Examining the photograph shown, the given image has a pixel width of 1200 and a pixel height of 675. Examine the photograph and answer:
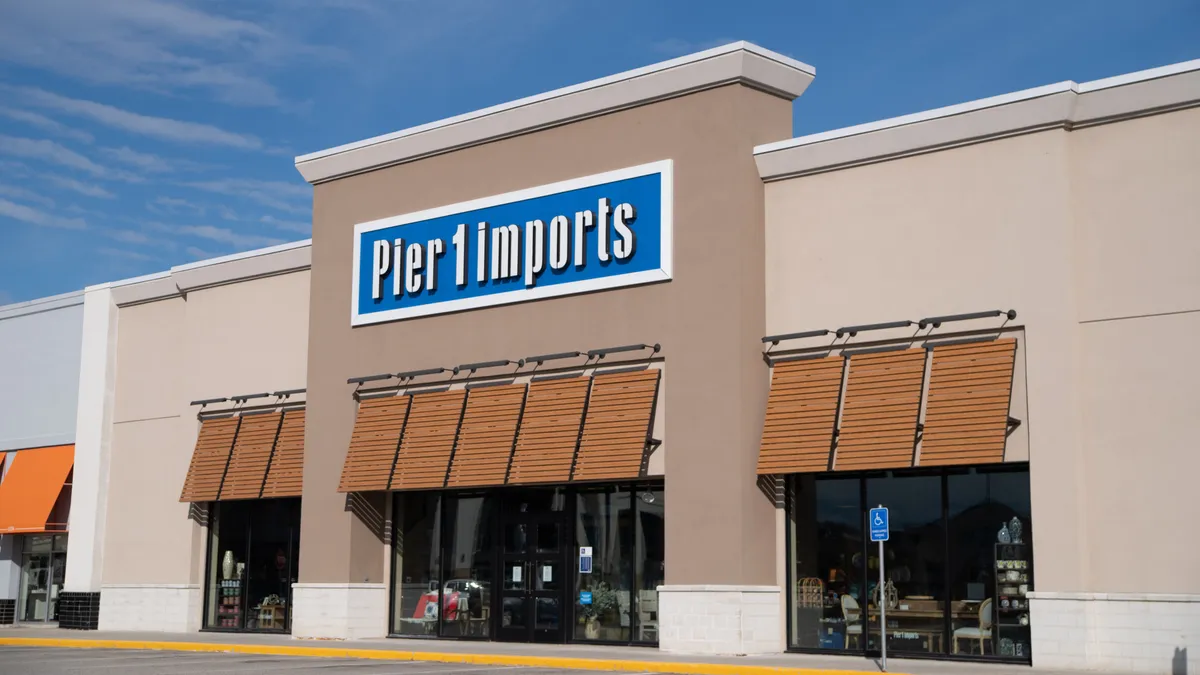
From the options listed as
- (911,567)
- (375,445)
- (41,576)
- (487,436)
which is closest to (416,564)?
(375,445)

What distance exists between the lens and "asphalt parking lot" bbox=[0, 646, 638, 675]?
2172 cm

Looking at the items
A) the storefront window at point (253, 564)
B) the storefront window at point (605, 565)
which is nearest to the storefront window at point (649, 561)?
the storefront window at point (605, 565)

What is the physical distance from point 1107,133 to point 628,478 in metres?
10.4

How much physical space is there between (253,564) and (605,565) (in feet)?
35.5

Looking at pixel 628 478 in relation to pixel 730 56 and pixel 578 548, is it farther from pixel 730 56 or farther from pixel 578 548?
pixel 730 56

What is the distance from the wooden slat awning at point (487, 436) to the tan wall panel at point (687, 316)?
876 mm

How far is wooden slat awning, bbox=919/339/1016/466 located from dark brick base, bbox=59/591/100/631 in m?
23.0

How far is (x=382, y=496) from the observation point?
31.0 meters

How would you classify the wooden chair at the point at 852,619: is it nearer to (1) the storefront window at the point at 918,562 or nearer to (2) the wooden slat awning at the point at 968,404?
(1) the storefront window at the point at 918,562

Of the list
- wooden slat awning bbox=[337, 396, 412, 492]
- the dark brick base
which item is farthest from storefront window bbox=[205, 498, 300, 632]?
wooden slat awning bbox=[337, 396, 412, 492]

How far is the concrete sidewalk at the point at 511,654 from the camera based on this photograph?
21750 millimetres

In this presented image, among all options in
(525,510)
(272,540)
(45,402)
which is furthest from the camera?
(45,402)

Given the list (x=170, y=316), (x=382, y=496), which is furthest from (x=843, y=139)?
(x=170, y=316)

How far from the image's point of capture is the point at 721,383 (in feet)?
82.4
